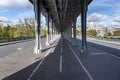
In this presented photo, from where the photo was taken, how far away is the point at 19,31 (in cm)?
13600

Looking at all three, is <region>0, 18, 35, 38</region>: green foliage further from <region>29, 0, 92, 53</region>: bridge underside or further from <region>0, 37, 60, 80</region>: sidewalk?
<region>0, 37, 60, 80</region>: sidewalk

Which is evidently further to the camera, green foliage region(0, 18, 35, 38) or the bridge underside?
green foliage region(0, 18, 35, 38)

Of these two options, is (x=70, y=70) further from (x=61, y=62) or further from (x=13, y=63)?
(x=13, y=63)

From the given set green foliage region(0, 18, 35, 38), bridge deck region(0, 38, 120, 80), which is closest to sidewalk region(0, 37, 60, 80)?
bridge deck region(0, 38, 120, 80)

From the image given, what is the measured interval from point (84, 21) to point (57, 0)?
10606 millimetres

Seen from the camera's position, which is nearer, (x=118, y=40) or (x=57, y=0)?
(x=57, y=0)

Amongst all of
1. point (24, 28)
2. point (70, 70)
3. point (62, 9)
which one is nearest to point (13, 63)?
point (70, 70)

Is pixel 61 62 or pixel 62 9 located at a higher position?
pixel 62 9

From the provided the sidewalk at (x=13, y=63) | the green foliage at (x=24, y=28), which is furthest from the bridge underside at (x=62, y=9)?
the green foliage at (x=24, y=28)

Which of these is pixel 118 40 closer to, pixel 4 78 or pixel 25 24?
pixel 4 78

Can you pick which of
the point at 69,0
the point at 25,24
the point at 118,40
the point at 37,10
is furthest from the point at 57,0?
the point at 25,24

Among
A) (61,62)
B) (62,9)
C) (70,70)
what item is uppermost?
(62,9)

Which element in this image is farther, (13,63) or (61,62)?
(61,62)

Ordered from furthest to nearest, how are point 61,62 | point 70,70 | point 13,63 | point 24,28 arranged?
point 24,28 → point 61,62 → point 13,63 → point 70,70
